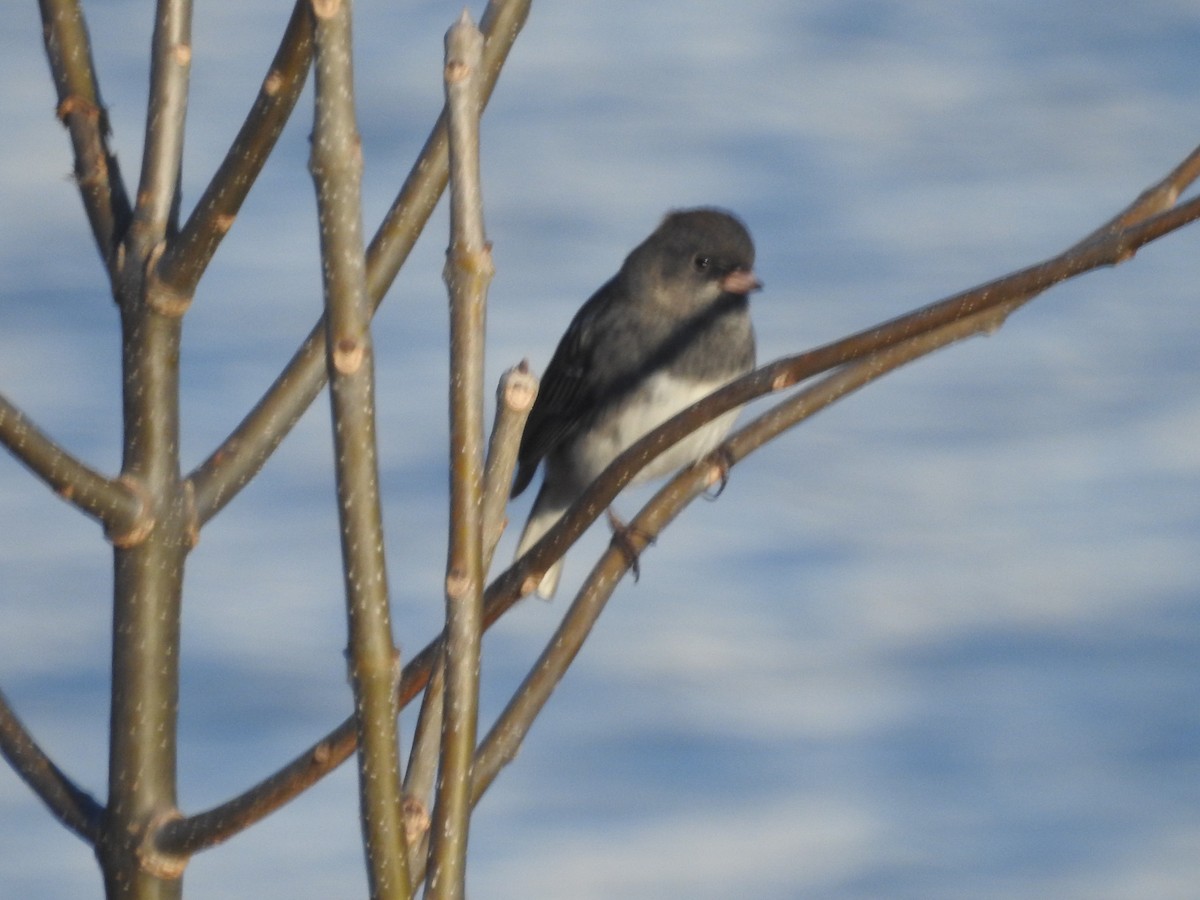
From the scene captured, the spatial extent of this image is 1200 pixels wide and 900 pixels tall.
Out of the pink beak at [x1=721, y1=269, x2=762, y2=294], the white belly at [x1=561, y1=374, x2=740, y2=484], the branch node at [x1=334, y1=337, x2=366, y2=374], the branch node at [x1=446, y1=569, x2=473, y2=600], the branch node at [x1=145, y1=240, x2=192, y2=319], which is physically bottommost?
the branch node at [x1=446, y1=569, x2=473, y2=600]

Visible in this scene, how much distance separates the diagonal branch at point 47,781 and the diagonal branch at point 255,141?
1.35ft

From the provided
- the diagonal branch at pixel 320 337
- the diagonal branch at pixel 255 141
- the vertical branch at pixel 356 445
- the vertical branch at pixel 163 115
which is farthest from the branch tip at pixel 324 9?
the vertical branch at pixel 163 115

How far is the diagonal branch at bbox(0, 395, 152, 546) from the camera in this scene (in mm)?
1264

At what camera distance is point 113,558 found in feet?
→ 4.56

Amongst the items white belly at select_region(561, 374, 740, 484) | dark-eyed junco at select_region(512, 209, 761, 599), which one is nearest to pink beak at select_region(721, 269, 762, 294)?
dark-eyed junco at select_region(512, 209, 761, 599)

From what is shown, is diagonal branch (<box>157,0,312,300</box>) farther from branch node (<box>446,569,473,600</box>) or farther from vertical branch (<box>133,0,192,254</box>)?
branch node (<box>446,569,473,600</box>)

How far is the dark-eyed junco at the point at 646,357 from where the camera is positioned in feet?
10.2

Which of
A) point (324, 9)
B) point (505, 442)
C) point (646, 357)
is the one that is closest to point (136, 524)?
point (505, 442)

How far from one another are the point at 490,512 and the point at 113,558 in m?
0.31

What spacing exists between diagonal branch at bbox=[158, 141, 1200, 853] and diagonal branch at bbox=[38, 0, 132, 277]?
0.46m

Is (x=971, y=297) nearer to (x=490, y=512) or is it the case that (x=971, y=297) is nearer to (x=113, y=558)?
(x=490, y=512)

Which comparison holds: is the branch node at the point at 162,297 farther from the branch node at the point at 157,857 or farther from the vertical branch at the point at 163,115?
the branch node at the point at 157,857

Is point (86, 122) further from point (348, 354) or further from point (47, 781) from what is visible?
point (348, 354)

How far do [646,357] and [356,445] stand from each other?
7.58 ft
